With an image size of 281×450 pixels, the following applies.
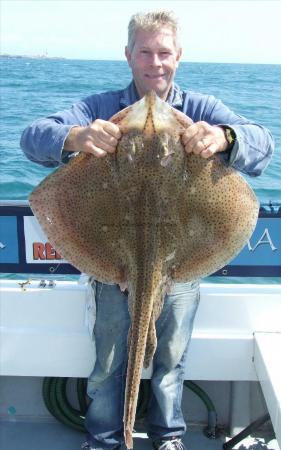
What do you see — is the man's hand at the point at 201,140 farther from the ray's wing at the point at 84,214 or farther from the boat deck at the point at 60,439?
the boat deck at the point at 60,439

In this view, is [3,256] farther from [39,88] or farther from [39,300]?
[39,88]

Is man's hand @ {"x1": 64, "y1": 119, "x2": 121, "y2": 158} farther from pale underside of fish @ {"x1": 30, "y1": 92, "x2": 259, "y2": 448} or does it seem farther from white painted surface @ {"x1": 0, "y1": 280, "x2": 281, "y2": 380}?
white painted surface @ {"x1": 0, "y1": 280, "x2": 281, "y2": 380}

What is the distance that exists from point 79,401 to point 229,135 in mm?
2292

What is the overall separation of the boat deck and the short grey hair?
2574 millimetres

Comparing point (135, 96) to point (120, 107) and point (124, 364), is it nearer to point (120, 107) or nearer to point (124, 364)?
point (120, 107)

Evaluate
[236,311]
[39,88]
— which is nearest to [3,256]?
[236,311]

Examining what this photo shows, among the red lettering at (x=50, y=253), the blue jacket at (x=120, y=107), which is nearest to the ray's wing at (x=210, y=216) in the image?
the blue jacket at (x=120, y=107)

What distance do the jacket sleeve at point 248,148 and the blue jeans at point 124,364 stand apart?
2.49ft

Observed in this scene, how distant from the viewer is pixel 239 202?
91.7 inches

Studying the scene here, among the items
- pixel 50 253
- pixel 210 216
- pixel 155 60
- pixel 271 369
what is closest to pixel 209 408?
pixel 271 369

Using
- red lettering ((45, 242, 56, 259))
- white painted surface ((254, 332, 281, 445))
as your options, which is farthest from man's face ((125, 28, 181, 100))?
white painted surface ((254, 332, 281, 445))

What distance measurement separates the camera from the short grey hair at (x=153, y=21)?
267cm

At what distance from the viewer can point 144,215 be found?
228 centimetres

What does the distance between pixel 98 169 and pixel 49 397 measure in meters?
2.05
